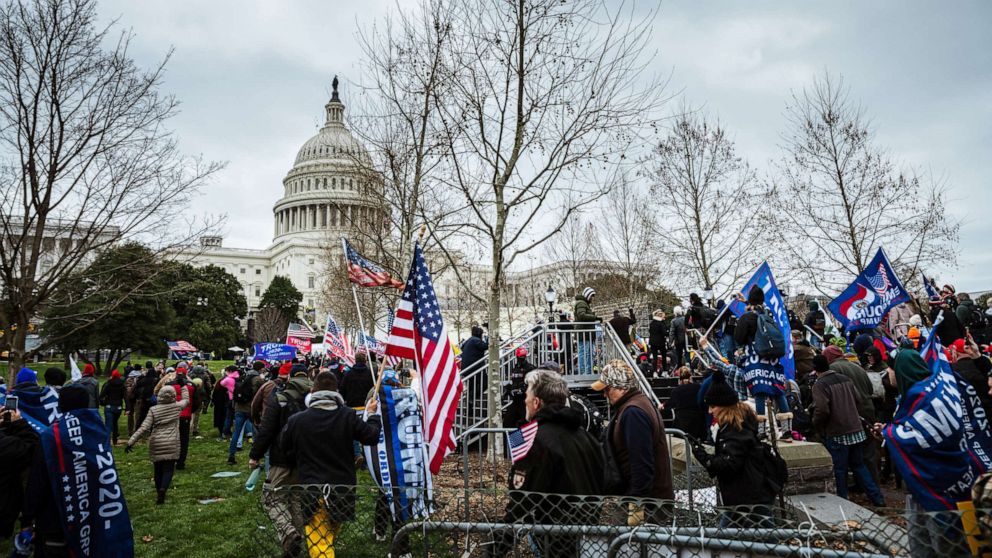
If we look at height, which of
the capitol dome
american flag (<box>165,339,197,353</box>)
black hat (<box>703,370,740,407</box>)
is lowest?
black hat (<box>703,370,740,407</box>)

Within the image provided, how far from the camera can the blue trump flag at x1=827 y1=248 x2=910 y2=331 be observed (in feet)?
33.1

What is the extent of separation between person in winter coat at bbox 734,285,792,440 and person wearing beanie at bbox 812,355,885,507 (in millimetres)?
753

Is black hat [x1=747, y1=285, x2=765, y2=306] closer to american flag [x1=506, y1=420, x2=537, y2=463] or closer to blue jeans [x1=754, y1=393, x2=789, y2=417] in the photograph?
blue jeans [x1=754, y1=393, x2=789, y2=417]

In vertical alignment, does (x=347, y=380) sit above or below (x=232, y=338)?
below

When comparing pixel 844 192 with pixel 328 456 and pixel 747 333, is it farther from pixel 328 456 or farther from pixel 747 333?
pixel 328 456

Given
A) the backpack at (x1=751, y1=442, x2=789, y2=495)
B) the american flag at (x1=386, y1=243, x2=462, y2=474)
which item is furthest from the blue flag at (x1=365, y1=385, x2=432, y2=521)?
the backpack at (x1=751, y1=442, x2=789, y2=495)

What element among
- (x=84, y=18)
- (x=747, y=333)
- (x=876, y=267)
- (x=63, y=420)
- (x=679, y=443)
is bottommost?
(x=679, y=443)

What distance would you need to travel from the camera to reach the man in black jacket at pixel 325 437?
5.52 meters

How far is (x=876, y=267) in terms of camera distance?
34.0ft

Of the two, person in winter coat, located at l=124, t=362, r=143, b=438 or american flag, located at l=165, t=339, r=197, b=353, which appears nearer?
person in winter coat, located at l=124, t=362, r=143, b=438

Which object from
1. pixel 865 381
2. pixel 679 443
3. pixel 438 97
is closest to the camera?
pixel 679 443

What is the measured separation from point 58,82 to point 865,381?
1214 cm

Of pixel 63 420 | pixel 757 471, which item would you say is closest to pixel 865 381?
pixel 757 471

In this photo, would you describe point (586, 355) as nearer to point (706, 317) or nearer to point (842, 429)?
point (706, 317)
